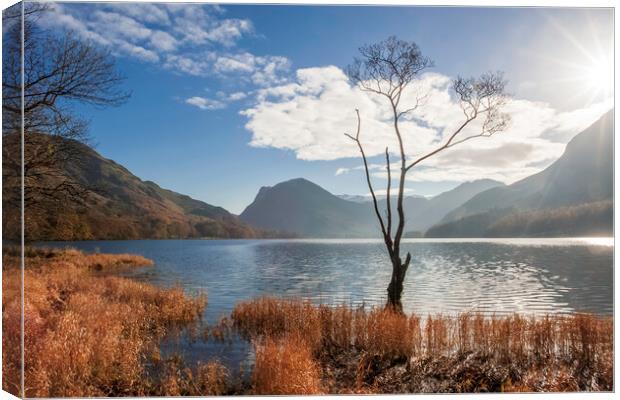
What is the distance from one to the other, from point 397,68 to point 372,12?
74.2 inches

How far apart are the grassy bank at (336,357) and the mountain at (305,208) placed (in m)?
4.90

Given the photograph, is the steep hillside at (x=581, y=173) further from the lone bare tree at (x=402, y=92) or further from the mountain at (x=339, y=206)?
the lone bare tree at (x=402, y=92)

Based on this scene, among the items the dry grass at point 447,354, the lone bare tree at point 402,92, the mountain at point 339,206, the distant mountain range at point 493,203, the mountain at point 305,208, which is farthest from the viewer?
the mountain at point 305,208

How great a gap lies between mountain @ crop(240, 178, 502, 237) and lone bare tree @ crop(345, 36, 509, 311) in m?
1.50

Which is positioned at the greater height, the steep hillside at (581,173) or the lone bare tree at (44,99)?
the lone bare tree at (44,99)

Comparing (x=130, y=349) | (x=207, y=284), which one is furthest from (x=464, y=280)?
(x=130, y=349)

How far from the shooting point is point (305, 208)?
28.1m

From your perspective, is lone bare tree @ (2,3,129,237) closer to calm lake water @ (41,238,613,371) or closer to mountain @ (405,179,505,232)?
calm lake water @ (41,238,613,371)

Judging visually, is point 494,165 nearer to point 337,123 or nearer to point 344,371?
point 337,123

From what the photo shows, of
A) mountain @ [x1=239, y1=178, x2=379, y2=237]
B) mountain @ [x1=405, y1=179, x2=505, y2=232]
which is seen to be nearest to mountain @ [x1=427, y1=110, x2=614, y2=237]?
mountain @ [x1=405, y1=179, x2=505, y2=232]

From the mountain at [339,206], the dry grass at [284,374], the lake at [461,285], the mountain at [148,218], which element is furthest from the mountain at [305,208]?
the mountain at [148,218]

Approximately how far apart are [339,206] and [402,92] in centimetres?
848

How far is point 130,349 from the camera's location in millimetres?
8961

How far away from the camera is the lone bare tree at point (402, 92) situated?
11312mm
